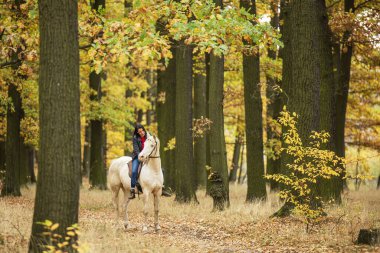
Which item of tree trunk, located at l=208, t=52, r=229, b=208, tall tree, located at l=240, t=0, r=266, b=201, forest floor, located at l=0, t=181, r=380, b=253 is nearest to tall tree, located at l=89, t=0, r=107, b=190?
forest floor, located at l=0, t=181, r=380, b=253

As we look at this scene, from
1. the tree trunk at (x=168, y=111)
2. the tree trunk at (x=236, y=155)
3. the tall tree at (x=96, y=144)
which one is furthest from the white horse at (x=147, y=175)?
the tree trunk at (x=236, y=155)

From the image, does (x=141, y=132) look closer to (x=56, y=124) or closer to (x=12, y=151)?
(x=56, y=124)

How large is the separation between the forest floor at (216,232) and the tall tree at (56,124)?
74 centimetres

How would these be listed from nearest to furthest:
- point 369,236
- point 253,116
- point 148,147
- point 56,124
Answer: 1. point 56,124
2. point 369,236
3. point 148,147
4. point 253,116

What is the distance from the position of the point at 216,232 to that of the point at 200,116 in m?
12.9

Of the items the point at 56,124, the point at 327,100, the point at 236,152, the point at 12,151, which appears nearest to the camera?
the point at 56,124

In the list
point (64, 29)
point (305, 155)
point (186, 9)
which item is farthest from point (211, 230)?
point (64, 29)

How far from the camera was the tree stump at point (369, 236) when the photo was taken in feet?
30.3

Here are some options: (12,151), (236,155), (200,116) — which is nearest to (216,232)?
(12,151)

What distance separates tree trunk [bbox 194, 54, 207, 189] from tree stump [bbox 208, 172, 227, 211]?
25.7ft

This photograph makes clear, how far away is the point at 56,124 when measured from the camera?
7.30 meters

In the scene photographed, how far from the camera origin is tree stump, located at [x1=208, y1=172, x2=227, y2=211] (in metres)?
16.2

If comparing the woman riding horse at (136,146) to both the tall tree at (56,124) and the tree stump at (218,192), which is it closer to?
the tree stump at (218,192)

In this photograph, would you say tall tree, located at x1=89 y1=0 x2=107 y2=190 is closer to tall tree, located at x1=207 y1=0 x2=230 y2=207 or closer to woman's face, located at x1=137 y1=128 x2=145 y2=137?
tall tree, located at x1=207 y1=0 x2=230 y2=207
